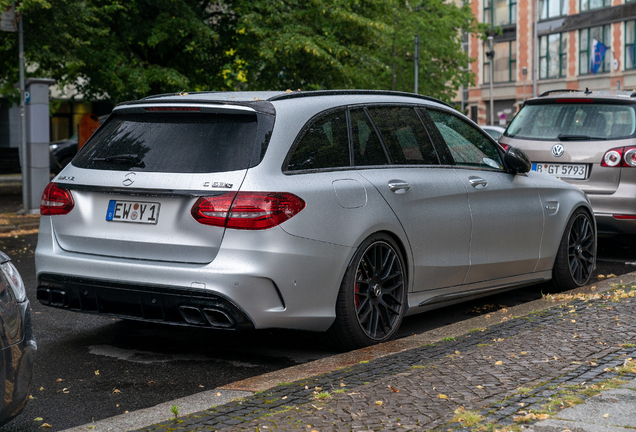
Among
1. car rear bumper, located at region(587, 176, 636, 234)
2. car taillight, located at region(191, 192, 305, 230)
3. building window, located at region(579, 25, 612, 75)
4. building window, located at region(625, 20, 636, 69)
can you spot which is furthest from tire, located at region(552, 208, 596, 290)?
building window, located at region(579, 25, 612, 75)

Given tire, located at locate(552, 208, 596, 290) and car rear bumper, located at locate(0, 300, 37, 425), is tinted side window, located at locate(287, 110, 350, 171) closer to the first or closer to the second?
car rear bumper, located at locate(0, 300, 37, 425)

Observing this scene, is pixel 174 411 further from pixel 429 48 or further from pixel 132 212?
pixel 429 48

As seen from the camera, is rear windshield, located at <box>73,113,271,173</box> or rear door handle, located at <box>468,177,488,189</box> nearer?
rear windshield, located at <box>73,113,271,173</box>

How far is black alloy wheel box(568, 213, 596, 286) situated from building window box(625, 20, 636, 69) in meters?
50.6

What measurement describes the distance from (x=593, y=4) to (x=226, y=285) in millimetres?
57597

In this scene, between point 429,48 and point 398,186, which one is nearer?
point 398,186

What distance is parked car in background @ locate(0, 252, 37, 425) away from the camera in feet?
10.6

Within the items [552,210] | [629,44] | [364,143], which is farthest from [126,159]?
[629,44]

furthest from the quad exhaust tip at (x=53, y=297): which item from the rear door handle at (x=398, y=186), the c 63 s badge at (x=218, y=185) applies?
the rear door handle at (x=398, y=186)

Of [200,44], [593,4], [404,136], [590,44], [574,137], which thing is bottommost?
[574,137]

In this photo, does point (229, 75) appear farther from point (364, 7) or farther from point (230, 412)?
point (230, 412)

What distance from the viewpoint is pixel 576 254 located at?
7375mm

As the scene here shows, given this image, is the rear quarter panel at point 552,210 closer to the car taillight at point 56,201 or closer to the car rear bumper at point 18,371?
the car taillight at point 56,201

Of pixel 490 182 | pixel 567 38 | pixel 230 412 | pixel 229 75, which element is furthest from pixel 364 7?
pixel 567 38
